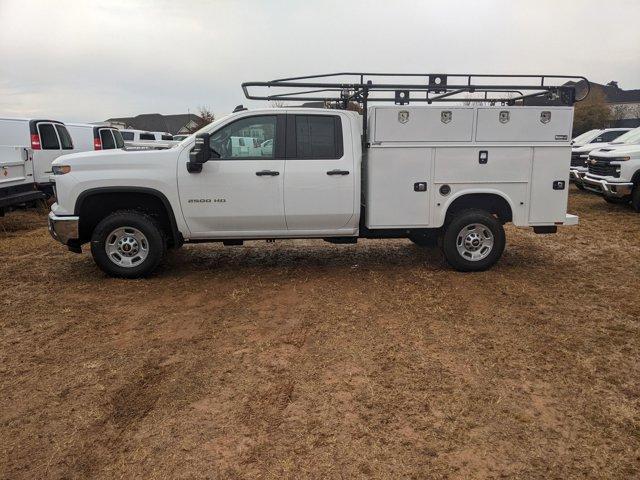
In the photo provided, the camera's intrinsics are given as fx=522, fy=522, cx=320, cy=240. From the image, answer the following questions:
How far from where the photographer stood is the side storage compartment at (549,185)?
649 cm

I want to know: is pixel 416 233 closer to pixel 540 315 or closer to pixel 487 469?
pixel 540 315

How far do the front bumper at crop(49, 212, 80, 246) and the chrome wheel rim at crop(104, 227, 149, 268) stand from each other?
0.39 meters

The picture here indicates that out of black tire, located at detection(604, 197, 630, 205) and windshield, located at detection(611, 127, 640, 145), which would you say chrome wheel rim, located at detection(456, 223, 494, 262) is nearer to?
black tire, located at detection(604, 197, 630, 205)

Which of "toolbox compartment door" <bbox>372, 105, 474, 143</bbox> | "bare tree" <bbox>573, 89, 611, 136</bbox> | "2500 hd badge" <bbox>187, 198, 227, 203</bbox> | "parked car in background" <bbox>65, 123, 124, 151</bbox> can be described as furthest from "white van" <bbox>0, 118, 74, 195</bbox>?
"bare tree" <bbox>573, 89, 611, 136</bbox>

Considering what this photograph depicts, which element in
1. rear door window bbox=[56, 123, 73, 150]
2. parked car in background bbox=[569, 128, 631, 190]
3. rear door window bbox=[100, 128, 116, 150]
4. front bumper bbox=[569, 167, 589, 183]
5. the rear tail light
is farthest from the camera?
rear door window bbox=[100, 128, 116, 150]

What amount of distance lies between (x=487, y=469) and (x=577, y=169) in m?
13.5

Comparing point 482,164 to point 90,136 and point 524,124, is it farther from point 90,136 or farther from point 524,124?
point 90,136

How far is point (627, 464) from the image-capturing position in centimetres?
287

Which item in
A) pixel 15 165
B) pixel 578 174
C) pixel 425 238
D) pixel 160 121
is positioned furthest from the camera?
pixel 160 121

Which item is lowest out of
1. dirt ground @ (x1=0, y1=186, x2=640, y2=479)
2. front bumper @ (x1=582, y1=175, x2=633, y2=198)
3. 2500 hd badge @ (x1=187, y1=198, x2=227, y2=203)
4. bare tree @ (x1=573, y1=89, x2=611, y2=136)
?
dirt ground @ (x1=0, y1=186, x2=640, y2=479)

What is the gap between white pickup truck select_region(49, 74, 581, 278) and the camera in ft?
20.3

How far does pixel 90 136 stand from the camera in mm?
15898

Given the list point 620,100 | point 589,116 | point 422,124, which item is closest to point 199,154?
point 422,124

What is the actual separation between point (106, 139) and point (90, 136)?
Answer: 73cm
